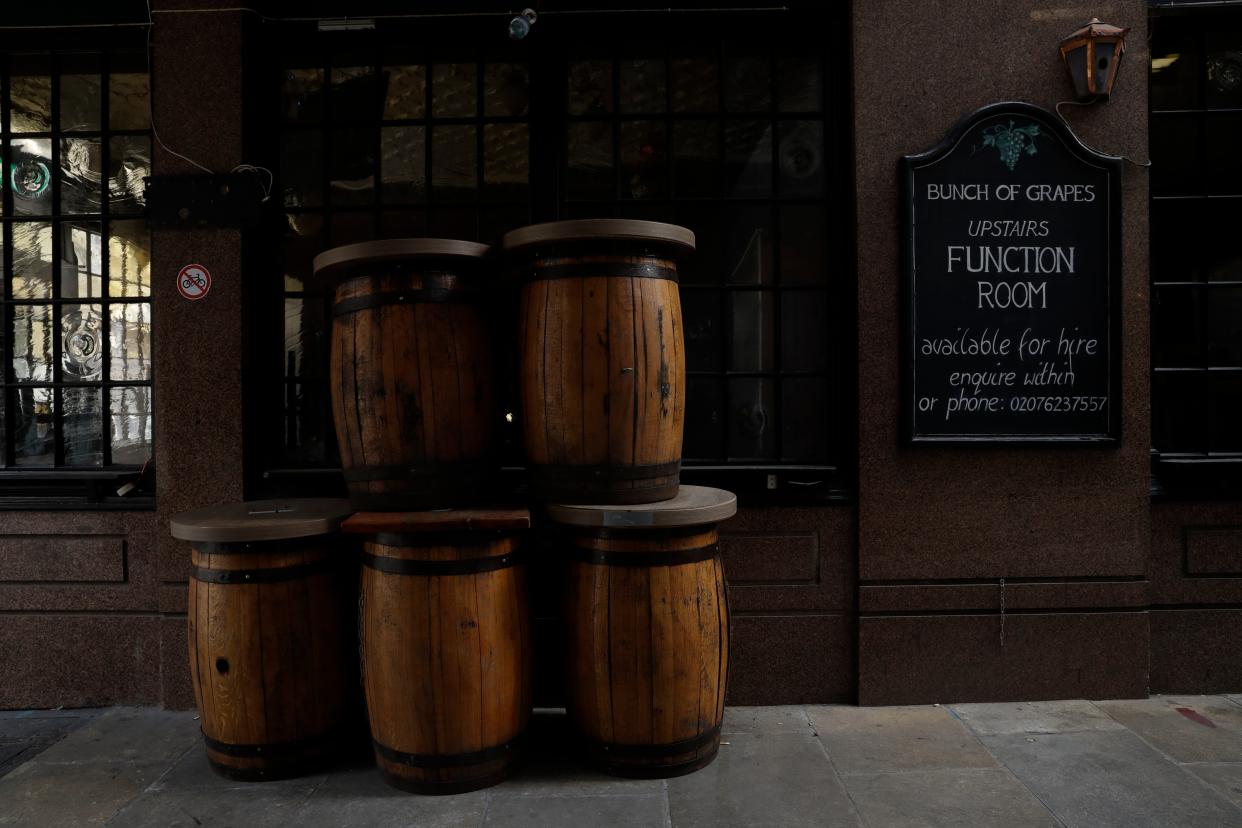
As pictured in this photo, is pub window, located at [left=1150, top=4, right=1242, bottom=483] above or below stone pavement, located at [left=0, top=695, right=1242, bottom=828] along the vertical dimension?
above

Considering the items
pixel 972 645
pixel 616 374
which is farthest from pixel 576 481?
pixel 972 645

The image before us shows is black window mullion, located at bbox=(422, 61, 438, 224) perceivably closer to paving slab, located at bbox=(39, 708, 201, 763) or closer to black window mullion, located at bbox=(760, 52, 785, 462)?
black window mullion, located at bbox=(760, 52, 785, 462)

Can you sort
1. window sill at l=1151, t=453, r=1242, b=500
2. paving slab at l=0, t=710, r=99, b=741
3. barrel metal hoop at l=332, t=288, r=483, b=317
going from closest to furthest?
barrel metal hoop at l=332, t=288, r=483, b=317
paving slab at l=0, t=710, r=99, b=741
window sill at l=1151, t=453, r=1242, b=500

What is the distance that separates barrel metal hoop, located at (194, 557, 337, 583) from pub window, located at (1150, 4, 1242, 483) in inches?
175

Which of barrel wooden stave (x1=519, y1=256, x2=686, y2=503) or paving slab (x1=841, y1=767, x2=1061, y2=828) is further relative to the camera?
barrel wooden stave (x1=519, y1=256, x2=686, y2=503)

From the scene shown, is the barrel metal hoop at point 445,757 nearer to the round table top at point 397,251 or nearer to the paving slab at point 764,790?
the paving slab at point 764,790

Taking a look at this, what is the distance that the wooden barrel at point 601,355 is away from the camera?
3020 mm

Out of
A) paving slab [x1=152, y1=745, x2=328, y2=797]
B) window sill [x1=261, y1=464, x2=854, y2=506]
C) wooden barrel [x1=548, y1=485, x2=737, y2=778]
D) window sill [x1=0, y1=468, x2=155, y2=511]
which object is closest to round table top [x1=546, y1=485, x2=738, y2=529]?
wooden barrel [x1=548, y1=485, x2=737, y2=778]

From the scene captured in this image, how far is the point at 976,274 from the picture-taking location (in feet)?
13.0

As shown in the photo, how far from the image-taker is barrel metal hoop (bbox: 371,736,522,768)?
303 cm

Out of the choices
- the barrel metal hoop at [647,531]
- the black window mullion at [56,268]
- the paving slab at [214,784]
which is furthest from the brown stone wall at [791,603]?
the black window mullion at [56,268]

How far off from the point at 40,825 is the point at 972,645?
13.9 feet

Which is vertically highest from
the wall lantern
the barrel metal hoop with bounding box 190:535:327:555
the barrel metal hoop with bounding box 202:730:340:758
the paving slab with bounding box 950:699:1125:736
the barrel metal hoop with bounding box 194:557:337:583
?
the wall lantern

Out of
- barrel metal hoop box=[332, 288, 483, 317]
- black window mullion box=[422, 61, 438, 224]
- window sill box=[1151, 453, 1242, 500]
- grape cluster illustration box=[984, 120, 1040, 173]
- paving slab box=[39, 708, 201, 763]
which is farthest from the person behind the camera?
black window mullion box=[422, 61, 438, 224]
